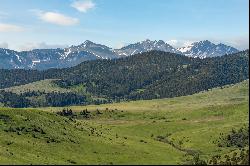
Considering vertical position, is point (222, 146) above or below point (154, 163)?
below

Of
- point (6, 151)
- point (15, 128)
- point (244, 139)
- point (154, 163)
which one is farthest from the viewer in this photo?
point (244, 139)

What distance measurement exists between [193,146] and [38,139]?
77.1 meters

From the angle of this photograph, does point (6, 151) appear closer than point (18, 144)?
Yes

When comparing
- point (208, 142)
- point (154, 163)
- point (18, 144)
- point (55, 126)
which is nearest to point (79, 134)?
point (55, 126)

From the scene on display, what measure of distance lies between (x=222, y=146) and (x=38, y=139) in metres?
88.0

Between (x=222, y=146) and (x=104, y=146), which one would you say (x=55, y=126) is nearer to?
(x=104, y=146)

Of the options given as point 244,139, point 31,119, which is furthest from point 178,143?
point 31,119

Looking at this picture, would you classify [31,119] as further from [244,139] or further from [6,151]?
[244,139]

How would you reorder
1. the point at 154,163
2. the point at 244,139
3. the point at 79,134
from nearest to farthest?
the point at 154,163
the point at 79,134
the point at 244,139

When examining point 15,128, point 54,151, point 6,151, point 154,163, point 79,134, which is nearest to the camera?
point 154,163

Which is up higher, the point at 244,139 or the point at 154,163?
the point at 154,163

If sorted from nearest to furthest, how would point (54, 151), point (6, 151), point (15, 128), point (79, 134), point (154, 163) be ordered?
point (154, 163), point (6, 151), point (54, 151), point (15, 128), point (79, 134)

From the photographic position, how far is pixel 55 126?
162000mm

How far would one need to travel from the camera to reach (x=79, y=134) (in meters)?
159
